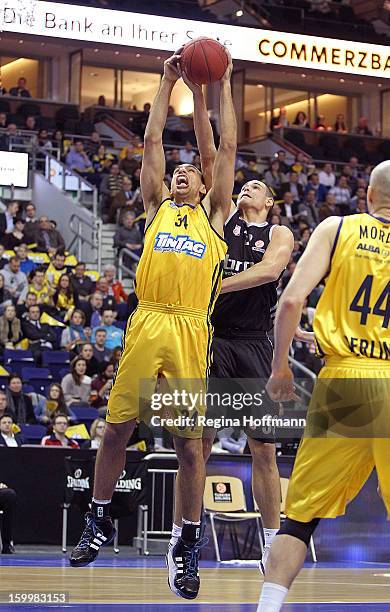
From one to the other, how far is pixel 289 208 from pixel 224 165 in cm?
1516

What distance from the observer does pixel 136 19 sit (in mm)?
12766

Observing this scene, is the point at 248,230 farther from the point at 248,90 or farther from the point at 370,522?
the point at 248,90

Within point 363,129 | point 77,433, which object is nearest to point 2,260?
point 77,433

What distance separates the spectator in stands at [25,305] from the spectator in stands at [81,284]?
0.97 m

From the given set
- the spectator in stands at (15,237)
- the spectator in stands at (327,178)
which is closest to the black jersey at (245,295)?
the spectator in stands at (15,237)

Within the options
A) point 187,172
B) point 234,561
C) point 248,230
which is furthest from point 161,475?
point 187,172

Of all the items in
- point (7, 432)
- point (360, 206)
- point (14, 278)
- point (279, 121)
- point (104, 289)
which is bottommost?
point (7, 432)

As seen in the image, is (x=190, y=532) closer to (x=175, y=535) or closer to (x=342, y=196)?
(x=175, y=535)

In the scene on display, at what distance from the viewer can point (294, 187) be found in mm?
22875

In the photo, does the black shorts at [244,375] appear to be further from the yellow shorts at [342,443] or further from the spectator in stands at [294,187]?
the spectator in stands at [294,187]

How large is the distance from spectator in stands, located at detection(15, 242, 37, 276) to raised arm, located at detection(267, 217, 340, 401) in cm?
1162

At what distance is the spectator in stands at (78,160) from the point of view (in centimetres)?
2109

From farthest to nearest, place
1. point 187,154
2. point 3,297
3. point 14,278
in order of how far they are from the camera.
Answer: point 187,154
point 14,278
point 3,297

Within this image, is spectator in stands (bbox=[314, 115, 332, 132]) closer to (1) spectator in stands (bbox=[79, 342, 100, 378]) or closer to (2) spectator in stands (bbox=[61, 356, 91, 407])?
(1) spectator in stands (bbox=[79, 342, 100, 378])
